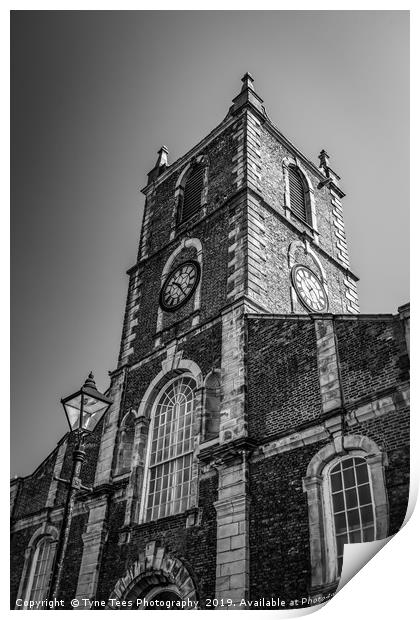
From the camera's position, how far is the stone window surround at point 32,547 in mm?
16609

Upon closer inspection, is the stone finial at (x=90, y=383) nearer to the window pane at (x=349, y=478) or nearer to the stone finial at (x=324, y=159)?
the window pane at (x=349, y=478)

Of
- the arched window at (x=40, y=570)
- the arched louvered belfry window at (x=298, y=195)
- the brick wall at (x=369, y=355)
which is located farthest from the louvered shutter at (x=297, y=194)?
the arched window at (x=40, y=570)

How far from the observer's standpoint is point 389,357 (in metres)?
10.7

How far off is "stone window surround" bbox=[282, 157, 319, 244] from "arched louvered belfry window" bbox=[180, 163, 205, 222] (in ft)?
9.26

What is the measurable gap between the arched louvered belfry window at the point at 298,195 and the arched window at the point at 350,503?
35.2 ft

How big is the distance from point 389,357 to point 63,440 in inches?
457

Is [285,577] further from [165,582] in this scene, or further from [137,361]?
[137,361]

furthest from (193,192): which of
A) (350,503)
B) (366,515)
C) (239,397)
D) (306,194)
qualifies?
(366,515)

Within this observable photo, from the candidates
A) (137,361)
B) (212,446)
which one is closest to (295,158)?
(137,361)

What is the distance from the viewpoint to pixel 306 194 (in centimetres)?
2131

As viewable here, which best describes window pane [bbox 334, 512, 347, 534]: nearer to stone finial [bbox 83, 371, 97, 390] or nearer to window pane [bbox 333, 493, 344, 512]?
window pane [bbox 333, 493, 344, 512]

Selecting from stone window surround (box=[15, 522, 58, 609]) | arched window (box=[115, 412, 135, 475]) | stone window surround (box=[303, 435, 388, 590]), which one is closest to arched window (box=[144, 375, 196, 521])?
arched window (box=[115, 412, 135, 475])

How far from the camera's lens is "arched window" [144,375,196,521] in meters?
13.8

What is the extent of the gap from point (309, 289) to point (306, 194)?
469 cm
